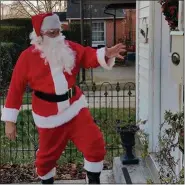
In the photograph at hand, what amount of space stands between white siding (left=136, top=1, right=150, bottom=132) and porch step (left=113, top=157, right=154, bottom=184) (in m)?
0.94

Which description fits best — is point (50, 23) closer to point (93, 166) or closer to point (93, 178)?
point (93, 166)

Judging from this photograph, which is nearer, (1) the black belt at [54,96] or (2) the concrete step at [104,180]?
(1) the black belt at [54,96]

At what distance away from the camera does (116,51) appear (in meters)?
2.97

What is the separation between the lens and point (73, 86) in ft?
9.99

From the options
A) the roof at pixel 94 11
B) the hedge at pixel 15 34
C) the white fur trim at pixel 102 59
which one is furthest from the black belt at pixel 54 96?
the hedge at pixel 15 34

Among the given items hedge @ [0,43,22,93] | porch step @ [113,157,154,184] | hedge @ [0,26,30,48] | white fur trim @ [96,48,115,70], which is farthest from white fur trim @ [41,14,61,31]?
hedge @ [0,26,30,48]

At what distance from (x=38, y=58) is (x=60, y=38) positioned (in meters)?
0.21

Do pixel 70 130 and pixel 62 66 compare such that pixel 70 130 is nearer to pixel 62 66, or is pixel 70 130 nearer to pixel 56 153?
pixel 56 153

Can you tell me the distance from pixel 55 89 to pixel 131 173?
61.8 inches

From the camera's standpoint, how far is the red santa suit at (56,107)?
2957 mm

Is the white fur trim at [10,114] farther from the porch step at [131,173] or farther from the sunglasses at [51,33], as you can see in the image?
the porch step at [131,173]

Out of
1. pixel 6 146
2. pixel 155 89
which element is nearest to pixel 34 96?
pixel 155 89

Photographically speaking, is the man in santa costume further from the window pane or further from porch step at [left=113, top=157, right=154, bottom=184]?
the window pane

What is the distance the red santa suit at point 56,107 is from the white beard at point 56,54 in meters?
0.03
